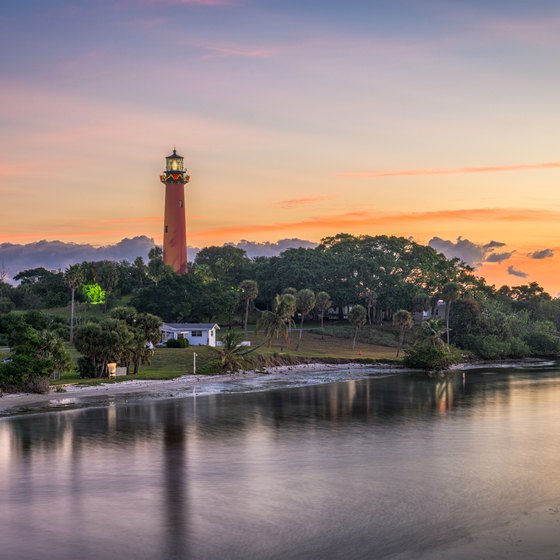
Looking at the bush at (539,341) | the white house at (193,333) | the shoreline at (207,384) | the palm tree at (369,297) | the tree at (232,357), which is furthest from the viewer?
the palm tree at (369,297)

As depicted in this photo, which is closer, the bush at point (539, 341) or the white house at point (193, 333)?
the white house at point (193, 333)

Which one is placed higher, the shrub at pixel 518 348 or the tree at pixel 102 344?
the tree at pixel 102 344

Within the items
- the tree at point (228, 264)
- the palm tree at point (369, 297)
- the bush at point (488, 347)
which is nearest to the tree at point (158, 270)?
the tree at point (228, 264)

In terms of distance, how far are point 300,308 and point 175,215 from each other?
3154 cm

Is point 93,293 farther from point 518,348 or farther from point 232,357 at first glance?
point 518,348

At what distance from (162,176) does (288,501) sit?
385 ft

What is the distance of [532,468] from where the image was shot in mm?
43062

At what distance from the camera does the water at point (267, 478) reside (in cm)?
2909

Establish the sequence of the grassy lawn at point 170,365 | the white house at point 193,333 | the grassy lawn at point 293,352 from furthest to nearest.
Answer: the white house at point 193,333
the grassy lawn at point 293,352
the grassy lawn at point 170,365

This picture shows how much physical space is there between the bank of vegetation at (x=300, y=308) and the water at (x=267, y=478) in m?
25.2

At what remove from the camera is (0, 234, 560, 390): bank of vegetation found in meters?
93.1

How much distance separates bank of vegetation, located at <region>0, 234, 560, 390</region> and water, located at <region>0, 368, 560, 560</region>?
82.7 feet

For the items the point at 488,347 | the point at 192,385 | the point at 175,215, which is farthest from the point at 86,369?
the point at 488,347

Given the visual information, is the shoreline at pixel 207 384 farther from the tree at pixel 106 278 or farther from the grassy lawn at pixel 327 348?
the tree at pixel 106 278
